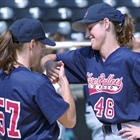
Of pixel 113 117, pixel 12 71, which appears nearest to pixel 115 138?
pixel 113 117

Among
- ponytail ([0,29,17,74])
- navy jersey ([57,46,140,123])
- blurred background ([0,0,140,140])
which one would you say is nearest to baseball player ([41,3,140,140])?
navy jersey ([57,46,140,123])

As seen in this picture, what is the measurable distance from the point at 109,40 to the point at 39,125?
689 mm

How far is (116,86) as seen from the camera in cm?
285

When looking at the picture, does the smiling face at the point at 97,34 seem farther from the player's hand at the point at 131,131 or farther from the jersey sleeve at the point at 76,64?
the player's hand at the point at 131,131

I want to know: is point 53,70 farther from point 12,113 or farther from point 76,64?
point 12,113

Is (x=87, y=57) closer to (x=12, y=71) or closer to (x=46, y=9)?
(x=12, y=71)

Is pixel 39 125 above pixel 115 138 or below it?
above

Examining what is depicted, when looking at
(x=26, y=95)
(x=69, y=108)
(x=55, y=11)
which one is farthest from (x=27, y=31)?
(x=55, y=11)

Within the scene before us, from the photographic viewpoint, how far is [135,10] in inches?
281

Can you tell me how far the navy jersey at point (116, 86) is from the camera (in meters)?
2.82

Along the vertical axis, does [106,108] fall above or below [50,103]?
below

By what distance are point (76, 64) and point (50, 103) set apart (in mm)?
623

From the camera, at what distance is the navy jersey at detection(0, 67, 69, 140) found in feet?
8.38

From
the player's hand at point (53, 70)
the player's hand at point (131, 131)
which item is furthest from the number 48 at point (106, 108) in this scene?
the player's hand at point (53, 70)
